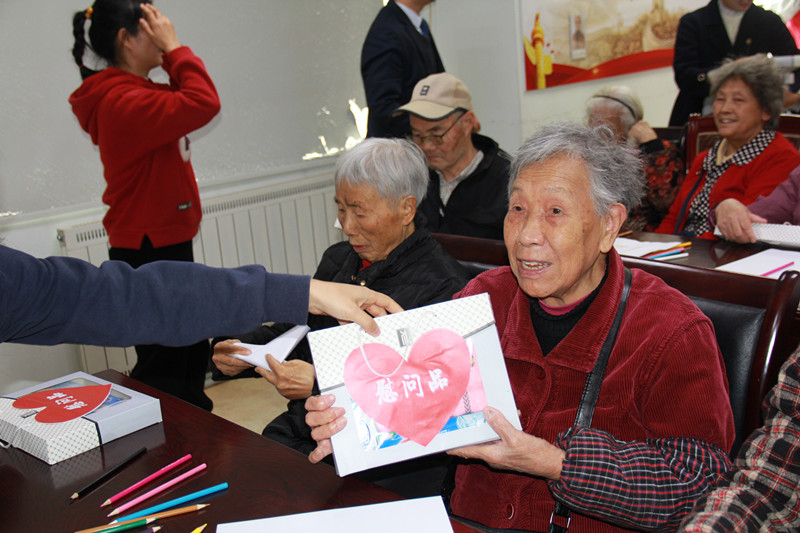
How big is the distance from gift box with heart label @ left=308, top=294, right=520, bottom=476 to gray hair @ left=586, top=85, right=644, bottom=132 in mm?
2849

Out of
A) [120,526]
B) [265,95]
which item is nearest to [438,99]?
[265,95]

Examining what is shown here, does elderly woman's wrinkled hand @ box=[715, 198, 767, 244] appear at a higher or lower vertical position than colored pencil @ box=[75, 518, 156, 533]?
higher

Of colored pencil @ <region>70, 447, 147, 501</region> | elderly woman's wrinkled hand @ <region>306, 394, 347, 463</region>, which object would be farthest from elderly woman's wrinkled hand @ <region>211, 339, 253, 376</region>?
elderly woman's wrinkled hand @ <region>306, 394, 347, 463</region>

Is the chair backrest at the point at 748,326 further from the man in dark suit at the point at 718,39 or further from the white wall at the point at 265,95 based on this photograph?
the man in dark suit at the point at 718,39

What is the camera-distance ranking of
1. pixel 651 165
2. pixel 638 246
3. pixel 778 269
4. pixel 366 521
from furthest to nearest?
pixel 651 165, pixel 638 246, pixel 778 269, pixel 366 521

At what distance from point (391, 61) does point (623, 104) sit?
1.33 meters

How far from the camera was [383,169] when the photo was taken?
6.88 ft

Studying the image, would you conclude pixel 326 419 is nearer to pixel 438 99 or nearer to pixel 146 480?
pixel 146 480

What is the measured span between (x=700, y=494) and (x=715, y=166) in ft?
7.78

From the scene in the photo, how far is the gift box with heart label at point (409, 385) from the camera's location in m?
1.12

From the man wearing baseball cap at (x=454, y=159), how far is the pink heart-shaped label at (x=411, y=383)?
5.45 feet

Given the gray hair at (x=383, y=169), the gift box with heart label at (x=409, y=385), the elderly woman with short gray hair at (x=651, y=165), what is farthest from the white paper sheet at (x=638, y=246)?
the gift box with heart label at (x=409, y=385)

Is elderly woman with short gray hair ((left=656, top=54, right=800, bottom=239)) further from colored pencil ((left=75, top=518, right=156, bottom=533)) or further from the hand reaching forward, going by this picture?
colored pencil ((left=75, top=518, right=156, bottom=533))

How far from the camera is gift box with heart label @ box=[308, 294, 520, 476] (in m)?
1.12
